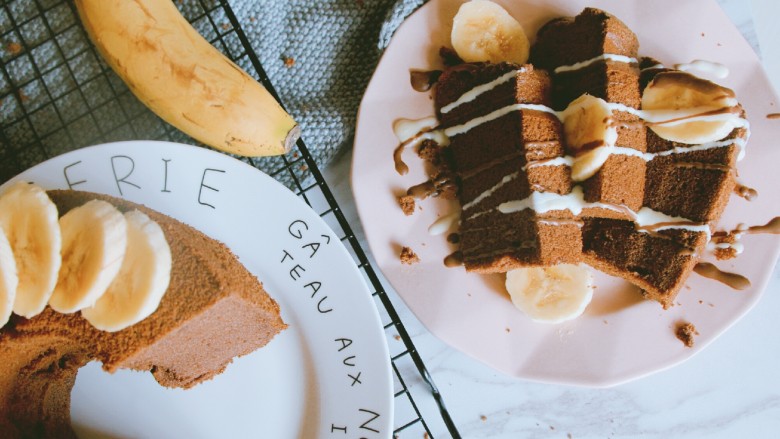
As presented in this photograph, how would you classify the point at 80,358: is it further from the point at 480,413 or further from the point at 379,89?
the point at 480,413

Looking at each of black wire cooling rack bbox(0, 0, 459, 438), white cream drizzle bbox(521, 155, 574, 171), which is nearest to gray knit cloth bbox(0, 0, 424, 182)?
black wire cooling rack bbox(0, 0, 459, 438)

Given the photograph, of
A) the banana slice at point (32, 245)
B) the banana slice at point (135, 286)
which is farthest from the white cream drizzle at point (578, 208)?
the banana slice at point (32, 245)

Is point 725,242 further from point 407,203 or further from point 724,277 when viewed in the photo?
point 407,203

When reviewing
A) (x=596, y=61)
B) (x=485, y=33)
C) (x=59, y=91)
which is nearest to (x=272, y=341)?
(x=59, y=91)

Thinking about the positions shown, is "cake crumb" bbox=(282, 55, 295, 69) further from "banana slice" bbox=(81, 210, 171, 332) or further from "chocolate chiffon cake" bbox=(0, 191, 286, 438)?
"banana slice" bbox=(81, 210, 171, 332)

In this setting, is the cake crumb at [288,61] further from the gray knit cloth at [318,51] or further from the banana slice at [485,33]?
the banana slice at [485,33]

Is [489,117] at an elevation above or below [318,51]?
below

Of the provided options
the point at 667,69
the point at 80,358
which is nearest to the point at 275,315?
the point at 80,358
